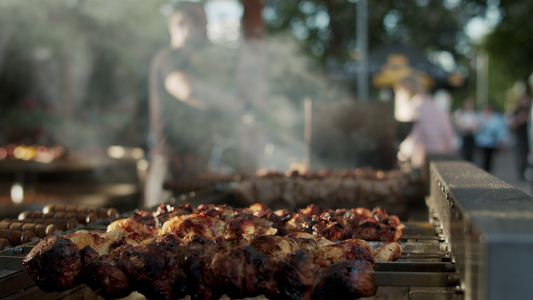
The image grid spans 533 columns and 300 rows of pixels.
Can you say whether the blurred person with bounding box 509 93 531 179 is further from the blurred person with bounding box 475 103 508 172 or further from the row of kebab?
the row of kebab

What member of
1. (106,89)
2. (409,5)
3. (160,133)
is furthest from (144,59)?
(409,5)

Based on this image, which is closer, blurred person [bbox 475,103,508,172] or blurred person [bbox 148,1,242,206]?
blurred person [bbox 148,1,242,206]

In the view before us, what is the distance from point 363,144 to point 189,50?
2348mm

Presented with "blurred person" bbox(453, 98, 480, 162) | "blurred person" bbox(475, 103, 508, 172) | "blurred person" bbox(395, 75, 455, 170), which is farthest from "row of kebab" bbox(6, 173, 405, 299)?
"blurred person" bbox(453, 98, 480, 162)

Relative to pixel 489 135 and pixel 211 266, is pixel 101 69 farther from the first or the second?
pixel 211 266

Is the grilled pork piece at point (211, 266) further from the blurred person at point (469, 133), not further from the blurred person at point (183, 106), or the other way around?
the blurred person at point (469, 133)

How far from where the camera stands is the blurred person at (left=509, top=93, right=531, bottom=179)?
14.6 m

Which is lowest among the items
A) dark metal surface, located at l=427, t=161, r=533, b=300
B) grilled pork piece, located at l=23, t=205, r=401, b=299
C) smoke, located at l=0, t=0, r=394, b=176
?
grilled pork piece, located at l=23, t=205, r=401, b=299

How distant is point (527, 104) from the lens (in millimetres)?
14555

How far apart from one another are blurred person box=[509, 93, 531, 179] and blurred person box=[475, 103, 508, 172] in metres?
0.49

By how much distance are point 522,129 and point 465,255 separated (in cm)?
1504

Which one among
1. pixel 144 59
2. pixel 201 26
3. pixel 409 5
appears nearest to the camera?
pixel 201 26

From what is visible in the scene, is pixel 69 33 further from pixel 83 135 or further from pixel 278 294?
pixel 278 294

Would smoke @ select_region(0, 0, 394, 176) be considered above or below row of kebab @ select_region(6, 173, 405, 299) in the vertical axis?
above
